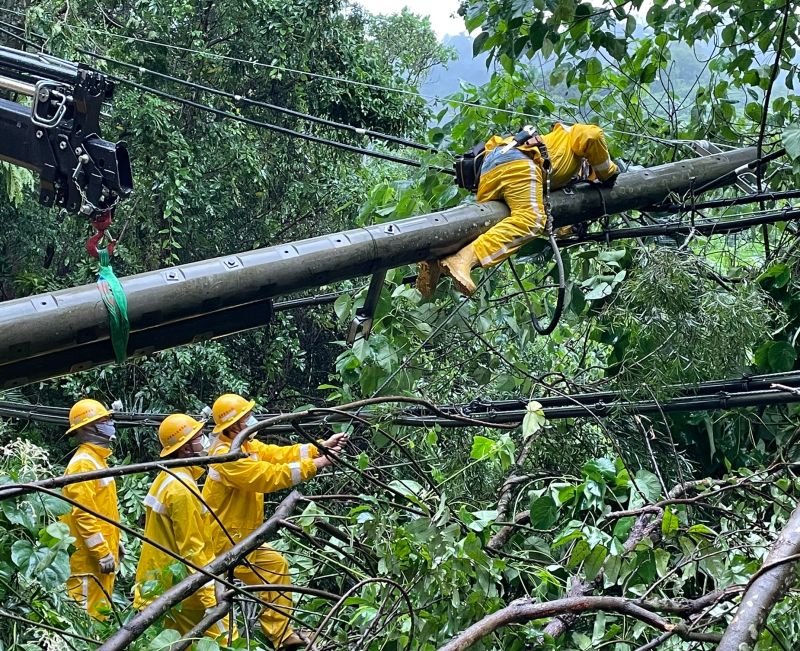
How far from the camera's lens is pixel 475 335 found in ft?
17.0

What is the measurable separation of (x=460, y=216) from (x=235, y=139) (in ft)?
22.4

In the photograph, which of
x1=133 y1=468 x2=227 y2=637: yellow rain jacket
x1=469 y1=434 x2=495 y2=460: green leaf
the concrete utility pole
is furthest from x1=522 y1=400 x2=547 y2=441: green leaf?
x1=133 y1=468 x2=227 y2=637: yellow rain jacket

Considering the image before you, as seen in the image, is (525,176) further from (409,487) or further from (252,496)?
(252,496)

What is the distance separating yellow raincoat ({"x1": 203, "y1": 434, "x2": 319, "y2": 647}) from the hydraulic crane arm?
1.86 meters

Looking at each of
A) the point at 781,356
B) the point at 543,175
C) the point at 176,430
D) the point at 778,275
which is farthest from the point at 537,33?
the point at 176,430

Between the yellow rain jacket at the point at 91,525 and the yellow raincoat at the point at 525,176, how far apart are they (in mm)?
2767

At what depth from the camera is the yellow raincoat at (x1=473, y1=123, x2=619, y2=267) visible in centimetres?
450

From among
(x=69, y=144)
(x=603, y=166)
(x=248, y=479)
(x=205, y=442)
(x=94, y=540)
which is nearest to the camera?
(x=69, y=144)

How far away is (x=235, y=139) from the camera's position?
1080cm

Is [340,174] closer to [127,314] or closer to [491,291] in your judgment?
[491,291]

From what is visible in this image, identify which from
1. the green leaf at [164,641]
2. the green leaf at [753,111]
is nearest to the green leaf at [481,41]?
the green leaf at [753,111]

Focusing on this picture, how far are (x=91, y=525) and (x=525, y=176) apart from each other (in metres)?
3.18

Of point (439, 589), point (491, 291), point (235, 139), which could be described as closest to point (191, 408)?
point (235, 139)

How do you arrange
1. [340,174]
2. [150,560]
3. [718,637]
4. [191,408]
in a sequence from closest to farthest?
[718,637], [150,560], [191,408], [340,174]
